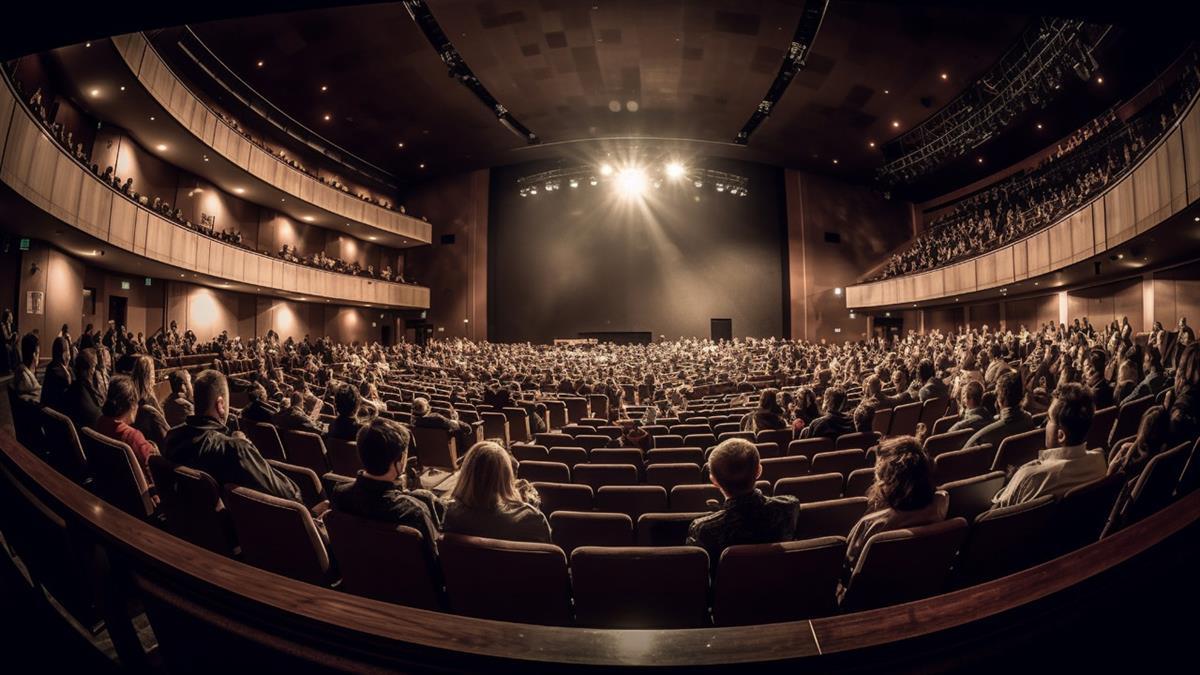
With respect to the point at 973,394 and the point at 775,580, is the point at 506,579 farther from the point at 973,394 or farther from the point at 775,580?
the point at 973,394

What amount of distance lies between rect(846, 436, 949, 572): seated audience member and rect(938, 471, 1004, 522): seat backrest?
0.69 metres

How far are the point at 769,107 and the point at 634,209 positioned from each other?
9.25m

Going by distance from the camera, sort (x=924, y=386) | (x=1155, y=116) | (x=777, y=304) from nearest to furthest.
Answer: (x=924, y=386)
(x=1155, y=116)
(x=777, y=304)

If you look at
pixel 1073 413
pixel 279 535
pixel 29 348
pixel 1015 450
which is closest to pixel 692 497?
pixel 1073 413

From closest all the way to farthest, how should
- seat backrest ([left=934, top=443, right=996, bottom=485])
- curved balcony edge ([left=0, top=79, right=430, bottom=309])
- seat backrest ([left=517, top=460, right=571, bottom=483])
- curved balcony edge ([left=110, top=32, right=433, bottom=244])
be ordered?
seat backrest ([left=934, top=443, right=996, bottom=485]) → seat backrest ([left=517, top=460, right=571, bottom=483]) → curved balcony edge ([left=0, top=79, right=430, bottom=309]) → curved balcony edge ([left=110, top=32, right=433, bottom=244])

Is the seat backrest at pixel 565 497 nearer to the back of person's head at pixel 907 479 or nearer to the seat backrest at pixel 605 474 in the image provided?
the seat backrest at pixel 605 474

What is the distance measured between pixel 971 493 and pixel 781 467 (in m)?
1.24

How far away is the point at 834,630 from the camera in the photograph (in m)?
0.96

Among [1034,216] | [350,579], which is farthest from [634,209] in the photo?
[350,579]

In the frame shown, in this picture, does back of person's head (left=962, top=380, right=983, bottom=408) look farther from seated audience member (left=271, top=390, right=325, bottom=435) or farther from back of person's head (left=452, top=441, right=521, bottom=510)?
seated audience member (left=271, top=390, right=325, bottom=435)

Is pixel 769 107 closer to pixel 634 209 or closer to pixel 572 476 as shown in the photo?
pixel 634 209

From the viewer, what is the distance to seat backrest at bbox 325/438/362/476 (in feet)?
15.6

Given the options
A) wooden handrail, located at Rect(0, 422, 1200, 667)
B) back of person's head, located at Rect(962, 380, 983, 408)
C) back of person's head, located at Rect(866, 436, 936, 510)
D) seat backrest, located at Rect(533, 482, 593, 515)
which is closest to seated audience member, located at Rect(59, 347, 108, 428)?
seat backrest, located at Rect(533, 482, 593, 515)

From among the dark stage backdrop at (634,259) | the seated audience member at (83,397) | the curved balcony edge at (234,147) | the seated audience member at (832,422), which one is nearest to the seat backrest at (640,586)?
the seated audience member at (832,422)
